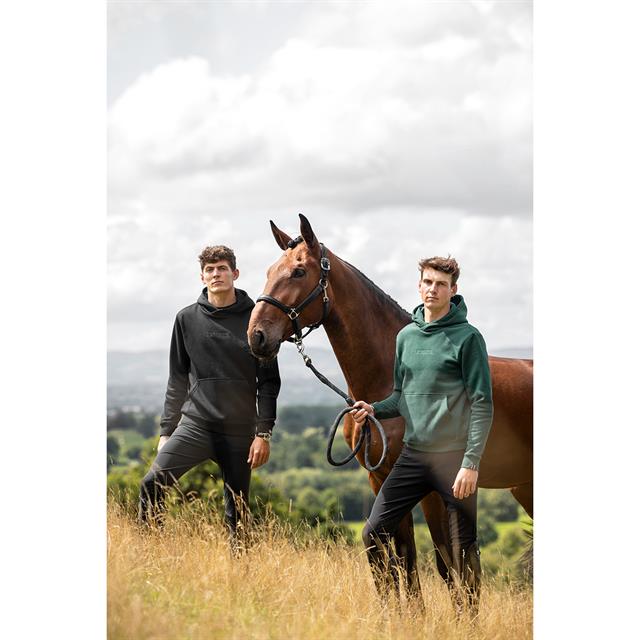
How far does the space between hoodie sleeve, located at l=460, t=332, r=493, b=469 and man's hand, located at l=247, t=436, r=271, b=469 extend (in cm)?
106

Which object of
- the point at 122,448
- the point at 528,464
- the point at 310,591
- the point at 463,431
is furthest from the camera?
the point at 122,448

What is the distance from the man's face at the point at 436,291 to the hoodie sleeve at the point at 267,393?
844mm

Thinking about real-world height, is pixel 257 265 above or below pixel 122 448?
above

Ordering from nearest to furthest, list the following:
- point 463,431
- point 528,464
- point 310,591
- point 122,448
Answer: point 463,431
point 310,591
point 528,464
point 122,448

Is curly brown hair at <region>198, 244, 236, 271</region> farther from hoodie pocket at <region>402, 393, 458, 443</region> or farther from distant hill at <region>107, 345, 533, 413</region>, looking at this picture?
hoodie pocket at <region>402, 393, 458, 443</region>

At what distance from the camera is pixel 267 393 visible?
417 cm

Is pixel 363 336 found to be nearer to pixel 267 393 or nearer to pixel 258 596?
pixel 267 393

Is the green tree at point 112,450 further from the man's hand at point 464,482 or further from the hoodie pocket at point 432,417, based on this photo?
the man's hand at point 464,482

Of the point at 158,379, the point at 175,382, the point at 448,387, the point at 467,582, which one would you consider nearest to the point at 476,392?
the point at 448,387
